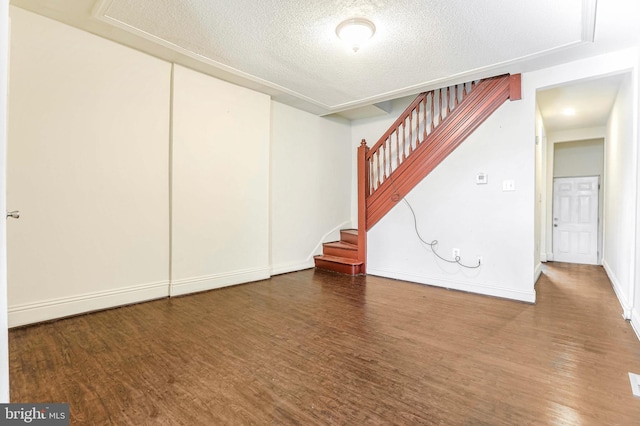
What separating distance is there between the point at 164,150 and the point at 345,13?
7.68 feet

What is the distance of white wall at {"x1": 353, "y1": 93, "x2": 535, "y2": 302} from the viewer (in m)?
3.38

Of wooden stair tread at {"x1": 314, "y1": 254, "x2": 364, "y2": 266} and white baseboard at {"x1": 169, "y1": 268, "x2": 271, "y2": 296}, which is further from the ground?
wooden stair tread at {"x1": 314, "y1": 254, "x2": 364, "y2": 266}

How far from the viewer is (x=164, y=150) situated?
131 inches

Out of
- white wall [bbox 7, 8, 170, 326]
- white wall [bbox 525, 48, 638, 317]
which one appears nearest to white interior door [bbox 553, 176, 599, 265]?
white wall [bbox 525, 48, 638, 317]

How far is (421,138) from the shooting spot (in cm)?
442

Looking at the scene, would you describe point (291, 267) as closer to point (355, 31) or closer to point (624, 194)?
point (355, 31)

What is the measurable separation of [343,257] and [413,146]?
2.08 meters

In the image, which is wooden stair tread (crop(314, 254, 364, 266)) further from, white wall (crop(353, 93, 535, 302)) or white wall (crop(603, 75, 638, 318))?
white wall (crop(603, 75, 638, 318))

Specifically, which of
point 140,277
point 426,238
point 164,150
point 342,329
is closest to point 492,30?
point 426,238

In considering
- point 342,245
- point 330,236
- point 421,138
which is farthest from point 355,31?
point 330,236

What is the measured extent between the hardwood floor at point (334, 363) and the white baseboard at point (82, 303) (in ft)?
0.32

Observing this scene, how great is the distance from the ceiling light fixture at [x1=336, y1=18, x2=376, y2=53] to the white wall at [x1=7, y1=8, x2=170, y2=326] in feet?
6.70

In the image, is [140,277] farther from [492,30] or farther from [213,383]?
[492,30]

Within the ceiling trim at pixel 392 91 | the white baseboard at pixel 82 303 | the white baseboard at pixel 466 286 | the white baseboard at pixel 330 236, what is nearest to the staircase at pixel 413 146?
the white baseboard at pixel 330 236
